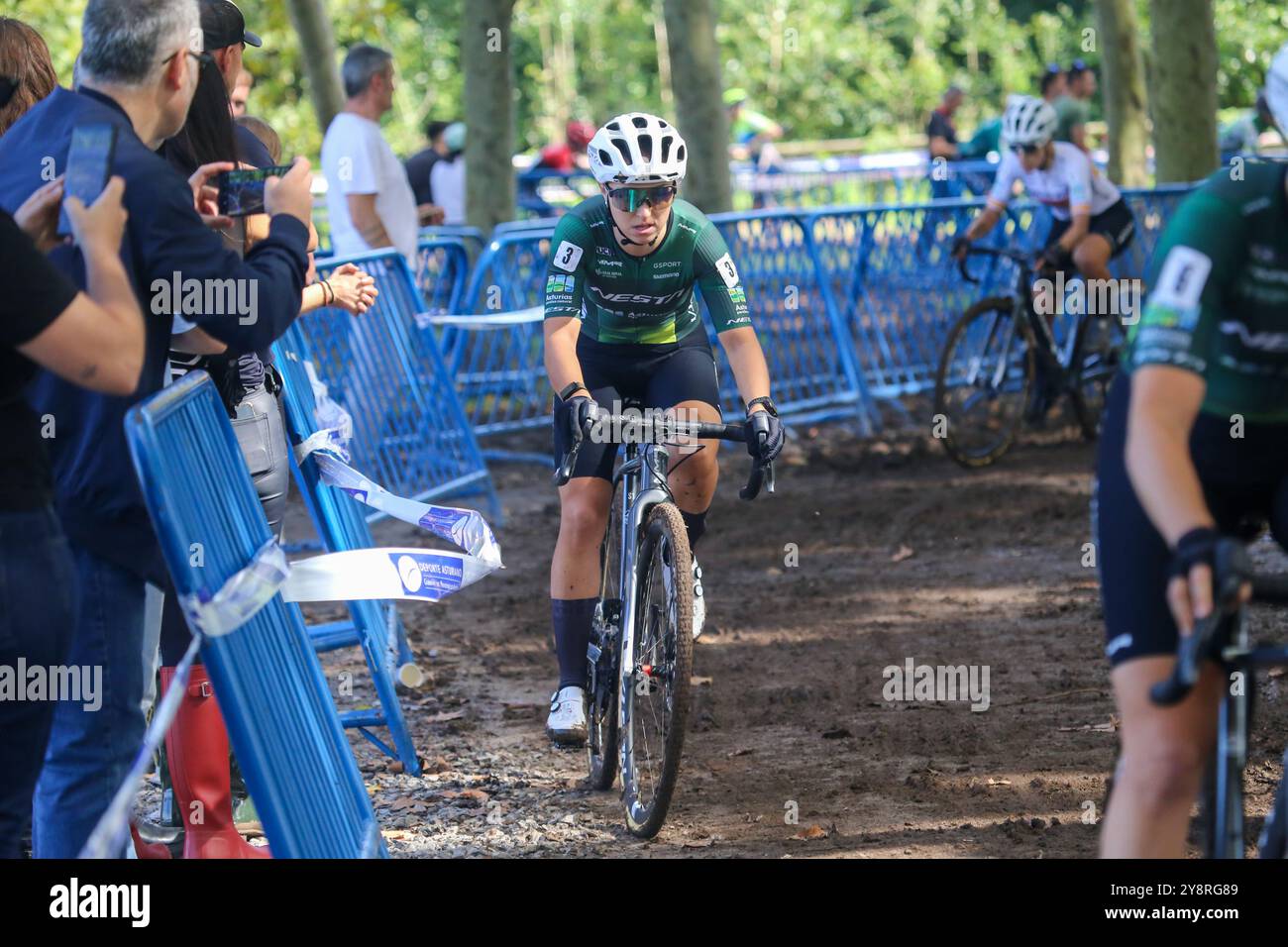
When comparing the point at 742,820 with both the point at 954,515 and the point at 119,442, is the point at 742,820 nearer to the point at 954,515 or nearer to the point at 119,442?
the point at 119,442

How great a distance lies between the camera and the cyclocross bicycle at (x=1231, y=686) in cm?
277

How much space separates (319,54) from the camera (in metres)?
14.0

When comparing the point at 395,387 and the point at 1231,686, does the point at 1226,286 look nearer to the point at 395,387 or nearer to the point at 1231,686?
the point at 1231,686

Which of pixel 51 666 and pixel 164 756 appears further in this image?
pixel 164 756

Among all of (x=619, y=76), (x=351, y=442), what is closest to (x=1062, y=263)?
(x=351, y=442)

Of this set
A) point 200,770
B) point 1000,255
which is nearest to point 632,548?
point 200,770

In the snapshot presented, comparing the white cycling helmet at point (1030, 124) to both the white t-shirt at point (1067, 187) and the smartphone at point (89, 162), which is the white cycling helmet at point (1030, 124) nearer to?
the white t-shirt at point (1067, 187)

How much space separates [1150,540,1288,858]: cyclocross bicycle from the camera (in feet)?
9.07

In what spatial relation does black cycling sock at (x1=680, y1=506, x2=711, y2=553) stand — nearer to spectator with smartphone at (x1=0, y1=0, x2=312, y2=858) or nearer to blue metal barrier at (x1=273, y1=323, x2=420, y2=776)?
blue metal barrier at (x1=273, y1=323, x2=420, y2=776)

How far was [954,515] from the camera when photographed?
31.7 ft

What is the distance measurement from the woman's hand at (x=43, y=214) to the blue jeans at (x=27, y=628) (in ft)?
1.83

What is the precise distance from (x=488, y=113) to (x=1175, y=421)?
37.0 ft

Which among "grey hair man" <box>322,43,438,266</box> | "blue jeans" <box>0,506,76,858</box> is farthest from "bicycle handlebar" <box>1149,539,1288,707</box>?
"grey hair man" <box>322,43,438,266</box>
